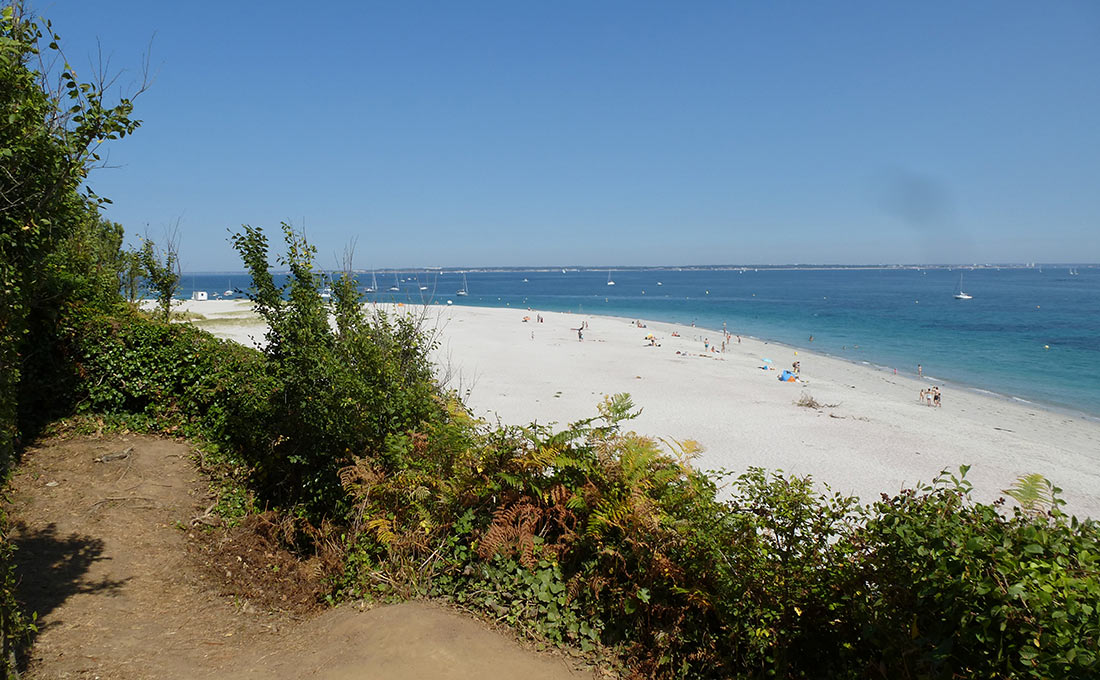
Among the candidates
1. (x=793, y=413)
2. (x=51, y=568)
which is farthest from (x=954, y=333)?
(x=51, y=568)

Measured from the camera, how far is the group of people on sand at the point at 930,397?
24.3 m

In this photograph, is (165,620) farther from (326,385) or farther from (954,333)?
(954,333)

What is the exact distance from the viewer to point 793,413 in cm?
2158

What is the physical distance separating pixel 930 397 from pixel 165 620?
2919 centimetres

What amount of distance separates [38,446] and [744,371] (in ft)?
94.4

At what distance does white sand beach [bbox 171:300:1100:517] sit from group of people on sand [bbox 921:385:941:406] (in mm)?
403

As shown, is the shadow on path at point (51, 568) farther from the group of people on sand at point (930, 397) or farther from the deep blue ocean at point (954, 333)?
the group of people on sand at point (930, 397)

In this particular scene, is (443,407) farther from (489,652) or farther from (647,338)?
(647,338)

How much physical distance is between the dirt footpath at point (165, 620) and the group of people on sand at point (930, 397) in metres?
25.3

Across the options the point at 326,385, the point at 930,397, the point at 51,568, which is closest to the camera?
the point at 51,568

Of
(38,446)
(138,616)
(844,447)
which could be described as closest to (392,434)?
(138,616)

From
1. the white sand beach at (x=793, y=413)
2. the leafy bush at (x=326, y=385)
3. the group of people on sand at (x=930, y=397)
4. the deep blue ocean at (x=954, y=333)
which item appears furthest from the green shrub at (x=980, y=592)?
the group of people on sand at (x=930, y=397)

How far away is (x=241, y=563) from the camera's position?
6.77 metres

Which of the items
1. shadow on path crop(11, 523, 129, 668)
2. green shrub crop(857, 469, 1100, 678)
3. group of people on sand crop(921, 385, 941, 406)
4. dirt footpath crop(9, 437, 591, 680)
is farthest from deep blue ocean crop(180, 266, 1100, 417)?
green shrub crop(857, 469, 1100, 678)
